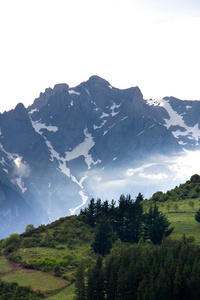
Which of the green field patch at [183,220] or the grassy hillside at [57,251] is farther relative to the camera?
the green field patch at [183,220]

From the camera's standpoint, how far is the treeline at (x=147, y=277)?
38875mm

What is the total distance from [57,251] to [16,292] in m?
24.8

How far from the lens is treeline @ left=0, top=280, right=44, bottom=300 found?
46219 mm

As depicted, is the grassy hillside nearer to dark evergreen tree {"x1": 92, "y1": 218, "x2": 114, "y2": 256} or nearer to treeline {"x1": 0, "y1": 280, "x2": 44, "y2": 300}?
dark evergreen tree {"x1": 92, "y1": 218, "x2": 114, "y2": 256}

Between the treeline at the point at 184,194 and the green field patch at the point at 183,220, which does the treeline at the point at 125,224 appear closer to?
the green field patch at the point at 183,220

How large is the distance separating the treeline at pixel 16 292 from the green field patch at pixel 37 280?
7.30 ft

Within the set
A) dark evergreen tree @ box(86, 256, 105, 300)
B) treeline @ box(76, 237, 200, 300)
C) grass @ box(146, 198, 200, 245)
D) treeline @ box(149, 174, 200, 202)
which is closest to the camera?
treeline @ box(76, 237, 200, 300)

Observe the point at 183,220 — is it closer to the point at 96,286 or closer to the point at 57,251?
the point at 57,251

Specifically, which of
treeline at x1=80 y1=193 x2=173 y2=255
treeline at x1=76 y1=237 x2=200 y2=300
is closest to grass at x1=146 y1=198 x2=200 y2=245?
treeline at x1=80 y1=193 x2=173 y2=255

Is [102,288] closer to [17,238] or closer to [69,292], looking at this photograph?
[69,292]

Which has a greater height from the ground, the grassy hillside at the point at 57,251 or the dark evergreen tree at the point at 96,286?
the grassy hillside at the point at 57,251

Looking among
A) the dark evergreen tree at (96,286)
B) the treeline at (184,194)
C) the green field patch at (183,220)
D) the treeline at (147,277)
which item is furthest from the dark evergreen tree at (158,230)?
the treeline at (184,194)

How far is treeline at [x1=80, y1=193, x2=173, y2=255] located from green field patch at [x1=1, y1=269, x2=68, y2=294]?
46.1ft

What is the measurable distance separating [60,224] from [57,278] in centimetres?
3946
